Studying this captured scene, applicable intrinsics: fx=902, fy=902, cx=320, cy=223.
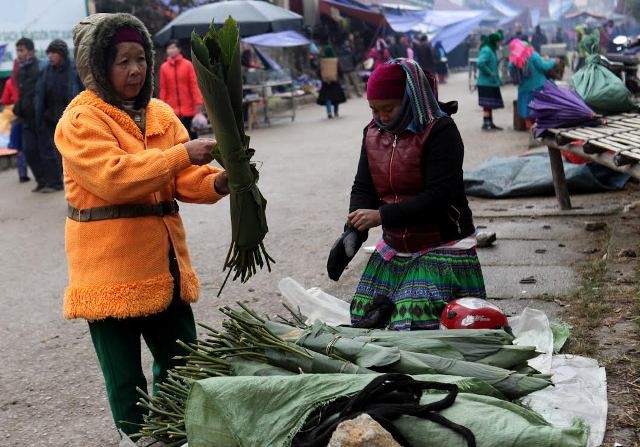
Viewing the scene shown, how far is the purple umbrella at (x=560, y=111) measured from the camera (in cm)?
726

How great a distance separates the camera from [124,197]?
10.5ft

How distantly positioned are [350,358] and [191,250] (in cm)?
472

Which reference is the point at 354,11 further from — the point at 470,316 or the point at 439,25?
Answer: the point at 470,316

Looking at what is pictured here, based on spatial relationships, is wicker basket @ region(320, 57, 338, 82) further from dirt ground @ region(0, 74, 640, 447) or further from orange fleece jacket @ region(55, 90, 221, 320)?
orange fleece jacket @ region(55, 90, 221, 320)

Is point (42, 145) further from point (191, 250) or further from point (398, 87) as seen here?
point (398, 87)

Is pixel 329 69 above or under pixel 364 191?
under

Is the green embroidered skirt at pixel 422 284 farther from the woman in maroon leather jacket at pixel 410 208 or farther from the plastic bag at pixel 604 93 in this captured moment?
the plastic bag at pixel 604 93

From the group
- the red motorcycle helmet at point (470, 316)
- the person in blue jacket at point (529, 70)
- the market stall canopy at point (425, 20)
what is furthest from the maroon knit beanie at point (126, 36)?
the market stall canopy at point (425, 20)

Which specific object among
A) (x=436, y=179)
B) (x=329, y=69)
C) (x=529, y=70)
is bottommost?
(x=329, y=69)

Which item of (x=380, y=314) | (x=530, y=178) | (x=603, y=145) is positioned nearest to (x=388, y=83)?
(x=380, y=314)

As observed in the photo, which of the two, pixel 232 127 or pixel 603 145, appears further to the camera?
pixel 603 145

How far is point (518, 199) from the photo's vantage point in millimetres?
8859

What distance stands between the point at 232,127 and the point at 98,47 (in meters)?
0.61

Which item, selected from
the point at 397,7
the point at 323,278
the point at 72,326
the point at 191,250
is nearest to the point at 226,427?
the point at 72,326
